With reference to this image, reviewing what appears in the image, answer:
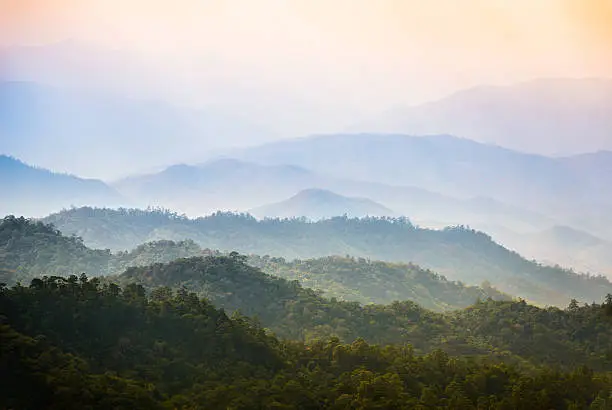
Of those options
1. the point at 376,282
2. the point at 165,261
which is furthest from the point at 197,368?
the point at 165,261

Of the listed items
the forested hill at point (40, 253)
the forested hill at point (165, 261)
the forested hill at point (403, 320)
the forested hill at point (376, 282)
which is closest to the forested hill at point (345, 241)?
the forested hill at point (376, 282)

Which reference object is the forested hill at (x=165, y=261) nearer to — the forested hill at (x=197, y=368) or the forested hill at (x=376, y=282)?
the forested hill at (x=376, y=282)

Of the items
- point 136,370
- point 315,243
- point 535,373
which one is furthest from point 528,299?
point 136,370

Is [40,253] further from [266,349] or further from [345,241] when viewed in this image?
[345,241]

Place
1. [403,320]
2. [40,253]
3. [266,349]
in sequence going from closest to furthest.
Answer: [266,349]
[403,320]
[40,253]

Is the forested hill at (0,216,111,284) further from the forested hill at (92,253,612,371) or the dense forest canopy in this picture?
the forested hill at (92,253,612,371)

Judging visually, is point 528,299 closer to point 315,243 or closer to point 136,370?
point 315,243

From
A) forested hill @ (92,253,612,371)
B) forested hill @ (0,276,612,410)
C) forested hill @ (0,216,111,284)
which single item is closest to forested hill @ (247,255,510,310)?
forested hill @ (0,216,111,284)
